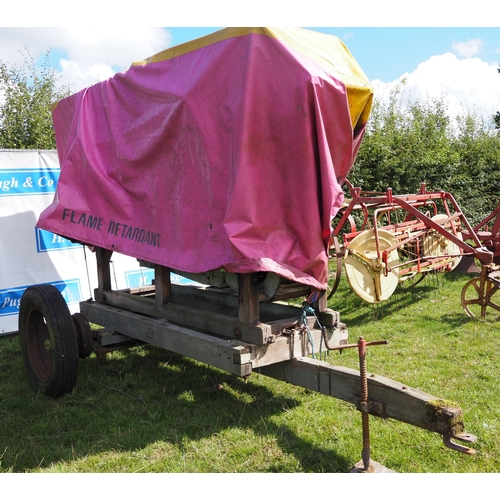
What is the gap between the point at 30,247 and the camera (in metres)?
7.39

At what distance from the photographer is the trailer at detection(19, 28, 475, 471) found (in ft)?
11.4

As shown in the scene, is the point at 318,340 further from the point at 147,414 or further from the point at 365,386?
the point at 147,414

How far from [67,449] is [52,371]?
0.99 metres

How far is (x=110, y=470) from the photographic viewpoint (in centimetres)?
358

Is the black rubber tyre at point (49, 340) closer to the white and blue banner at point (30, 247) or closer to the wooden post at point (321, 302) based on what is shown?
the white and blue banner at point (30, 247)

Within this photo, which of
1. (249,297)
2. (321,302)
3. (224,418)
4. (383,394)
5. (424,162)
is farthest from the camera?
(424,162)

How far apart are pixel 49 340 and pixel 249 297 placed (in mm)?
2254

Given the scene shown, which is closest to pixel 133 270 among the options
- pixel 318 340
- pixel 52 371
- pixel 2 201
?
pixel 2 201

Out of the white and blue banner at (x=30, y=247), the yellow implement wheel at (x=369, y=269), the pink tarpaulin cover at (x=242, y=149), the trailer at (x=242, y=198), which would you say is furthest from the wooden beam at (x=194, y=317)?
the yellow implement wheel at (x=369, y=269)

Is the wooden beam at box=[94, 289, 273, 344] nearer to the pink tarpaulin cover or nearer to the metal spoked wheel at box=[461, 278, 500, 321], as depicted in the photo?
the pink tarpaulin cover

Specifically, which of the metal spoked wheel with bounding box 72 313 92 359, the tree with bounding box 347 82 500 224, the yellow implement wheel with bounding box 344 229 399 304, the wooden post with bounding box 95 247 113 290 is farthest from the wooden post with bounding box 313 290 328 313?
the tree with bounding box 347 82 500 224

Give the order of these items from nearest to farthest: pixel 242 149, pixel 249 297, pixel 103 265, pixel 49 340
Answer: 1. pixel 242 149
2. pixel 249 297
3. pixel 49 340
4. pixel 103 265

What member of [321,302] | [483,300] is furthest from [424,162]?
[321,302]

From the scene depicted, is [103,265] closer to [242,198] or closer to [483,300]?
[242,198]
